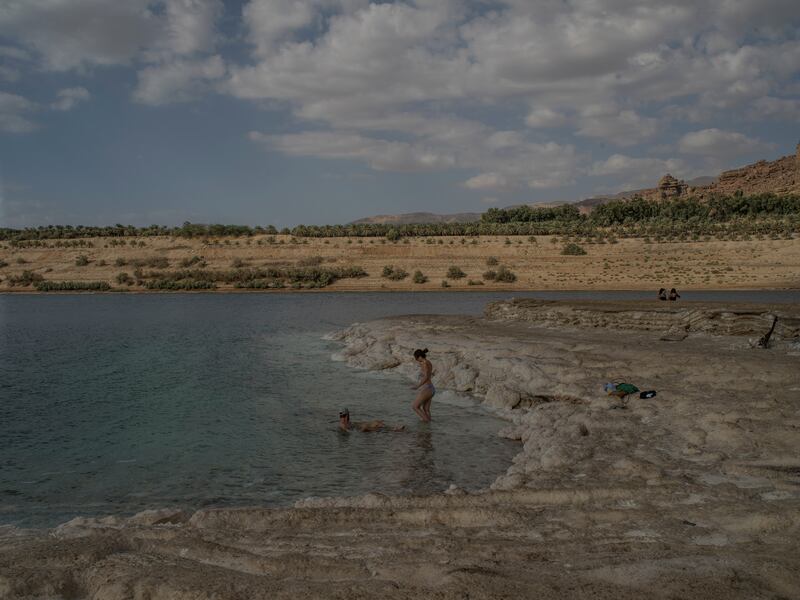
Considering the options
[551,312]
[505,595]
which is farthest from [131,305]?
[505,595]

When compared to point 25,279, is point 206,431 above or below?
below

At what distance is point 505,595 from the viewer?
4586 millimetres

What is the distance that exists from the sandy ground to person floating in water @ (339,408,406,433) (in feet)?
129

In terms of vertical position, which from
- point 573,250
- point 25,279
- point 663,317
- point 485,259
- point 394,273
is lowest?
point 25,279

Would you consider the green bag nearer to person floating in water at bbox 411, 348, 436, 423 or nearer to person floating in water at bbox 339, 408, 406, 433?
person floating in water at bbox 411, 348, 436, 423

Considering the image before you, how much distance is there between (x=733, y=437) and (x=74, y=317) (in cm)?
3653

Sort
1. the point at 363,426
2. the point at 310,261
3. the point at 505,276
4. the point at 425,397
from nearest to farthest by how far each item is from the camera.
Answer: the point at 363,426, the point at 425,397, the point at 505,276, the point at 310,261

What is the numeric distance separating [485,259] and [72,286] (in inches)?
1500

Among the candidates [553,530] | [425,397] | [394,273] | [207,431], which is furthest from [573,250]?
[553,530]

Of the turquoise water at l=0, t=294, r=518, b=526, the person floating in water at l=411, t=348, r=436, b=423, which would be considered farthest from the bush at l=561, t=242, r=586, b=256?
the person floating in water at l=411, t=348, r=436, b=423

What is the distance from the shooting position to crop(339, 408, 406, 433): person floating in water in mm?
12016

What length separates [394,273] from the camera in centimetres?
5469

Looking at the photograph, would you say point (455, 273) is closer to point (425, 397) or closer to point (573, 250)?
point (573, 250)

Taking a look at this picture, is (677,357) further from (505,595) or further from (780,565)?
(505,595)
